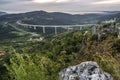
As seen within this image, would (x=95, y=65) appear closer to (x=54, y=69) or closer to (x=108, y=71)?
(x=108, y=71)

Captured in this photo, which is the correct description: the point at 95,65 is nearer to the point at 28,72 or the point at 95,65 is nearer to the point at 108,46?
the point at 28,72

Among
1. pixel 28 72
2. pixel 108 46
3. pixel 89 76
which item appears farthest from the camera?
pixel 108 46

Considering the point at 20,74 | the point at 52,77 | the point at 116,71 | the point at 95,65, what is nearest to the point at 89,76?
the point at 95,65

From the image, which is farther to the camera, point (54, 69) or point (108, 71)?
point (54, 69)

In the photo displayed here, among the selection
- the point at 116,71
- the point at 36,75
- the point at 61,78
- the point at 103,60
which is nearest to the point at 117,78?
the point at 116,71

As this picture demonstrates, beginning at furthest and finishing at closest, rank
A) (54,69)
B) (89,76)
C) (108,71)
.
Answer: (54,69) < (108,71) < (89,76)

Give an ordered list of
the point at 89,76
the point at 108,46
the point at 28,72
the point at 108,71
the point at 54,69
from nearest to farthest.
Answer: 1. the point at 89,76
2. the point at 108,71
3. the point at 28,72
4. the point at 54,69
5. the point at 108,46
